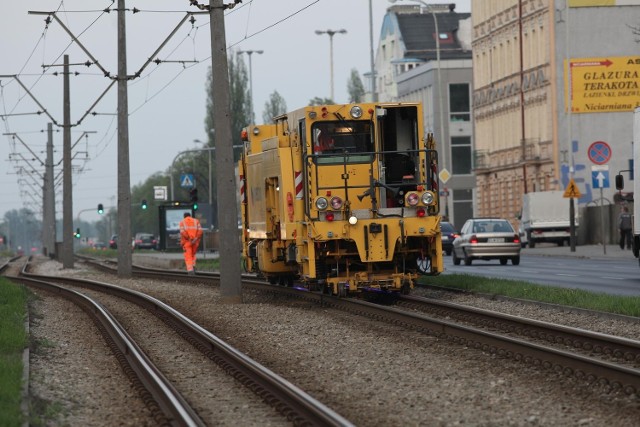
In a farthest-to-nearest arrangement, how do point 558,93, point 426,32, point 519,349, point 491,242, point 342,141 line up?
point 426,32 < point 558,93 < point 491,242 < point 342,141 < point 519,349

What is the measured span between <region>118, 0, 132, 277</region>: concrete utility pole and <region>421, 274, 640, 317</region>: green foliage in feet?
53.6

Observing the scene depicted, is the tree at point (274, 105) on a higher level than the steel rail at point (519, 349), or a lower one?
higher

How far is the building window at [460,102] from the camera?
113062 millimetres

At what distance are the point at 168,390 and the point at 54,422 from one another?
54.0 inches

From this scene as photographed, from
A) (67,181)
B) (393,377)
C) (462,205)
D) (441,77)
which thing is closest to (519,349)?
(393,377)

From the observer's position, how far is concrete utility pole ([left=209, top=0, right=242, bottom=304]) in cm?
2664

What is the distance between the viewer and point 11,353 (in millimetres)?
16062

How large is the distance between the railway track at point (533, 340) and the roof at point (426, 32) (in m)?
104

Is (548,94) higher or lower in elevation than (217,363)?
higher

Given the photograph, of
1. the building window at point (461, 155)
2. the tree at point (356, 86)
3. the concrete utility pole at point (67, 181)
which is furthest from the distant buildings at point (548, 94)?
the tree at point (356, 86)

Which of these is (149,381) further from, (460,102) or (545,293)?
(460,102)

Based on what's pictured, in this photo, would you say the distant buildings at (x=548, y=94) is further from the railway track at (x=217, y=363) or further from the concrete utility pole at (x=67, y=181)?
the railway track at (x=217, y=363)

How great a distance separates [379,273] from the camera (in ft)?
78.0

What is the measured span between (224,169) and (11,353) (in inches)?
442
